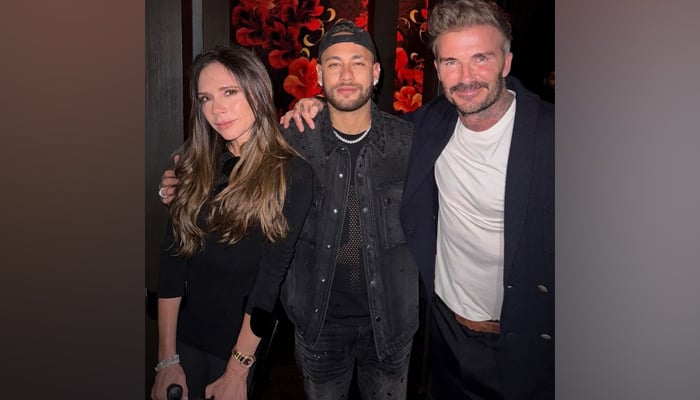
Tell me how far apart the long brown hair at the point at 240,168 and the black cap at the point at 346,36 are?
174 millimetres

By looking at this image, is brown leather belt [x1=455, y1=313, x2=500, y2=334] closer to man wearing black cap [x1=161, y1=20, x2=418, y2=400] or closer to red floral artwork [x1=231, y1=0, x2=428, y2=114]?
man wearing black cap [x1=161, y1=20, x2=418, y2=400]

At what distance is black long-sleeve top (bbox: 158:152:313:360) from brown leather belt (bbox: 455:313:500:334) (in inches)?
18.8

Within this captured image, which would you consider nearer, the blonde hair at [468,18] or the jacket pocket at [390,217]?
the blonde hair at [468,18]

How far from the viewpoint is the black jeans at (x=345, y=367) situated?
57.6 inches

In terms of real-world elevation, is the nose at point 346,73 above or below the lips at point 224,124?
above

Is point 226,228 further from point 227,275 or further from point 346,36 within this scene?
point 346,36

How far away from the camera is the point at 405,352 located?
1470 mm

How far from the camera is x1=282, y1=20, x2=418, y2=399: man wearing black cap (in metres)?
1.39

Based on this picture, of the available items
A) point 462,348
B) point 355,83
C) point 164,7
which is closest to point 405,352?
point 462,348

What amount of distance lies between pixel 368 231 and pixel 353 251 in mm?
68

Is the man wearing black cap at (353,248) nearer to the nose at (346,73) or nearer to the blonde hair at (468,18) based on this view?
the nose at (346,73)

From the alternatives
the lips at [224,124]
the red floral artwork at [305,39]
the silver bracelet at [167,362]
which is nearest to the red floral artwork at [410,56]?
the red floral artwork at [305,39]
